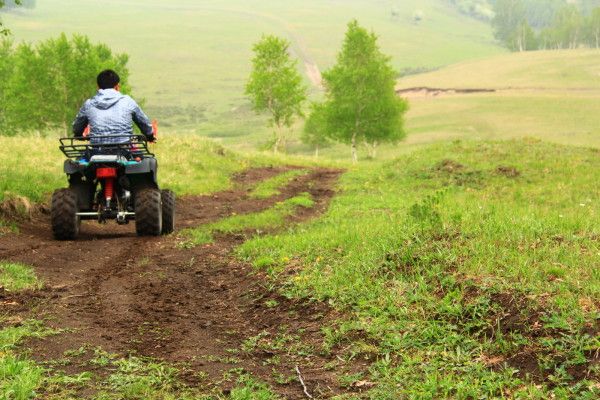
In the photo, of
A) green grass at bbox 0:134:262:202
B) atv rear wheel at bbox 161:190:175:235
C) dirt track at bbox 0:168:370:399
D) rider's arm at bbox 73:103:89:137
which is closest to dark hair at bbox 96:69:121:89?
rider's arm at bbox 73:103:89:137

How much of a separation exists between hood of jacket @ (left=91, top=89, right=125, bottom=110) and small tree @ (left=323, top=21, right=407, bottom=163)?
45.4 meters

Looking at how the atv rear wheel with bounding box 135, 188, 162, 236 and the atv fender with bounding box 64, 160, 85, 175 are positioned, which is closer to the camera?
the atv fender with bounding box 64, 160, 85, 175

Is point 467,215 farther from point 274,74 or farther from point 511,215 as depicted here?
point 274,74

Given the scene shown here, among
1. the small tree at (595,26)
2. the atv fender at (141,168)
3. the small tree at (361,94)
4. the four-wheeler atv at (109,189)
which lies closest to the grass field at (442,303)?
the four-wheeler atv at (109,189)

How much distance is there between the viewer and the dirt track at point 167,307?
5945mm

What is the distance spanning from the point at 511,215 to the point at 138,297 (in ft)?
19.5

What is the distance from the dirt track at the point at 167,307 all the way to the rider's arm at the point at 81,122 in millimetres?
2290

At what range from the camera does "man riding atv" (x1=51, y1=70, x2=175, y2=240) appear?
1178 centimetres

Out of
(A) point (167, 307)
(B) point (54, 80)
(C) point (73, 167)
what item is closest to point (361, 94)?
(B) point (54, 80)

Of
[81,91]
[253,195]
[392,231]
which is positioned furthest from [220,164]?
[81,91]

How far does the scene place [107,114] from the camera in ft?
40.1

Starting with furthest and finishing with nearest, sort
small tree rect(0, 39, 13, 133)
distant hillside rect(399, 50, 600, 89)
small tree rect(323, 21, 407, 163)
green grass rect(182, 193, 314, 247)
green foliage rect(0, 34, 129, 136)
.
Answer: distant hillside rect(399, 50, 600, 89) < small tree rect(0, 39, 13, 133) < small tree rect(323, 21, 407, 163) < green foliage rect(0, 34, 129, 136) < green grass rect(182, 193, 314, 247)

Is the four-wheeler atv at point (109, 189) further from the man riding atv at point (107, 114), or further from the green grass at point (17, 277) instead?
the green grass at point (17, 277)

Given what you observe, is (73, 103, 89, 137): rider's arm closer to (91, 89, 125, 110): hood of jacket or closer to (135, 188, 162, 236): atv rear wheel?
(91, 89, 125, 110): hood of jacket
